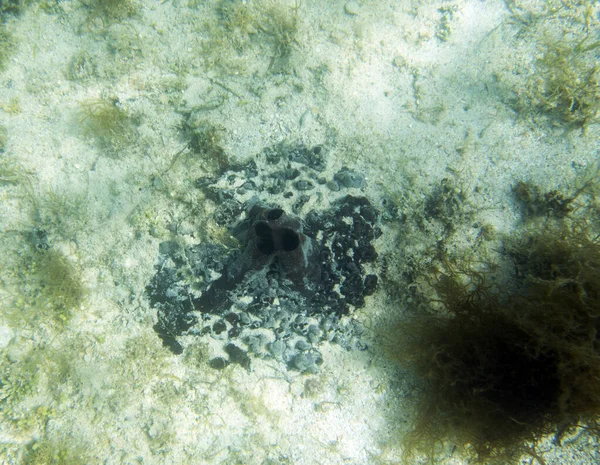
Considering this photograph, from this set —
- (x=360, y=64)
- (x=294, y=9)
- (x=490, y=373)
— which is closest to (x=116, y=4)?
(x=294, y=9)

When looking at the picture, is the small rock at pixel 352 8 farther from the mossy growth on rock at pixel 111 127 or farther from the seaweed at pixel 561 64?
the mossy growth on rock at pixel 111 127

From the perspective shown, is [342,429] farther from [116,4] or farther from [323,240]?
[116,4]

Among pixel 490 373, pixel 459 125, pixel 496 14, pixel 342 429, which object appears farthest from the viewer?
pixel 496 14

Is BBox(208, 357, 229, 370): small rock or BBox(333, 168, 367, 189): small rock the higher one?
BBox(333, 168, 367, 189): small rock

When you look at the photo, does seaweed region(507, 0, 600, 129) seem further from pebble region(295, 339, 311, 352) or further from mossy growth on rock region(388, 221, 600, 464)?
pebble region(295, 339, 311, 352)

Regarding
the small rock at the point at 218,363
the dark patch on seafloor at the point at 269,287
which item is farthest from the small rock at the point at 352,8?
the small rock at the point at 218,363

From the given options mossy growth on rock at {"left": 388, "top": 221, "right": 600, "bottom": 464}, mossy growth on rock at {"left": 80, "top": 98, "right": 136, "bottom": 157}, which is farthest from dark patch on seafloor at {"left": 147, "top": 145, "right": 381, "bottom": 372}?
mossy growth on rock at {"left": 80, "top": 98, "right": 136, "bottom": 157}
